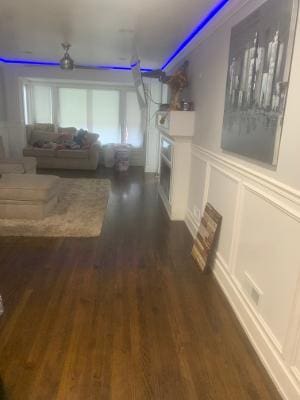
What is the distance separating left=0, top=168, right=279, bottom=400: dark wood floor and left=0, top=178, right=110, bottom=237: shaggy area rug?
20cm

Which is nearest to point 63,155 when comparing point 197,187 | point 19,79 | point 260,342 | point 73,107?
point 73,107

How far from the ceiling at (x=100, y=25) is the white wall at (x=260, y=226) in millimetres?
402

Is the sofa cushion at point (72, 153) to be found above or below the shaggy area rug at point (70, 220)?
above

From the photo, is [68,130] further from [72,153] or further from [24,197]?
[24,197]

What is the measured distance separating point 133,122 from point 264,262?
6.31 m

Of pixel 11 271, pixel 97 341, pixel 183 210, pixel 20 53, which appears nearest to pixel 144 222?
pixel 183 210

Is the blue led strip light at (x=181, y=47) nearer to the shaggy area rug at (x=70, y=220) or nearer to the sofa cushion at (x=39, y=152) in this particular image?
the sofa cushion at (x=39, y=152)

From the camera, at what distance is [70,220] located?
12.0 ft

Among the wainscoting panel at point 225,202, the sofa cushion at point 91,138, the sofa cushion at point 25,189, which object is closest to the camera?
the wainscoting panel at point 225,202

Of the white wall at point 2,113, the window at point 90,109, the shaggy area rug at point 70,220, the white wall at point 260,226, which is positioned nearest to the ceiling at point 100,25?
the white wall at point 260,226

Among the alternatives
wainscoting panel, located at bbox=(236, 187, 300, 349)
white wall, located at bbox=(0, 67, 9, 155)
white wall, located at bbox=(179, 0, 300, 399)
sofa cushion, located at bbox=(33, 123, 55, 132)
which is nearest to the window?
sofa cushion, located at bbox=(33, 123, 55, 132)

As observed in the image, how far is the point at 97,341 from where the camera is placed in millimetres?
1804

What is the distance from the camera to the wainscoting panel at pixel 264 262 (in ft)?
4.75

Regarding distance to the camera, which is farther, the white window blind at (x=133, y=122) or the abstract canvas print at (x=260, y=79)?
the white window blind at (x=133, y=122)
